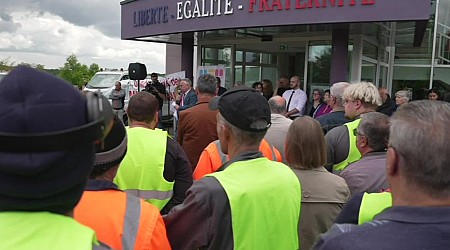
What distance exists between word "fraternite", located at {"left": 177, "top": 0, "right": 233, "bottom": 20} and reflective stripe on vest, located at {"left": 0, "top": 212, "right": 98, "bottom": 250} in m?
8.22

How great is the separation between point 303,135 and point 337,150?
36.7 inches

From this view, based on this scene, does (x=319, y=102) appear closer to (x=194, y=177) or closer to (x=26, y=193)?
(x=194, y=177)

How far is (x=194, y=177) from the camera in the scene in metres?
3.13

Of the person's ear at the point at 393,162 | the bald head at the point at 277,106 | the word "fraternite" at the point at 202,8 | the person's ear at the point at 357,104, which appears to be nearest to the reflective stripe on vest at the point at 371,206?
the person's ear at the point at 393,162

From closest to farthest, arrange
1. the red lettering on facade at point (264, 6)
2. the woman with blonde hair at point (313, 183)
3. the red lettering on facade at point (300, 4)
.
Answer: the woman with blonde hair at point (313, 183)
the red lettering on facade at point (300, 4)
the red lettering on facade at point (264, 6)

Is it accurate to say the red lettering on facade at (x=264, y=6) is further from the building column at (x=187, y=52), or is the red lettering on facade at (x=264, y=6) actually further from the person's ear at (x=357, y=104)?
the person's ear at (x=357, y=104)

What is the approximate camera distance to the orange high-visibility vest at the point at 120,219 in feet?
5.10

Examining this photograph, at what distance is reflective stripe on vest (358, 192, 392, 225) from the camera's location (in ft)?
5.38

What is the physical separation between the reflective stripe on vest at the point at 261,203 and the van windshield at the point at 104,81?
1713 centimetres

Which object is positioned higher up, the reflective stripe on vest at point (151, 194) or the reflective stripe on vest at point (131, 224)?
the reflective stripe on vest at point (131, 224)

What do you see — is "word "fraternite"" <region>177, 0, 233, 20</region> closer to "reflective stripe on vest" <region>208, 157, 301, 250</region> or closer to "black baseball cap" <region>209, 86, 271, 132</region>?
"black baseball cap" <region>209, 86, 271, 132</region>

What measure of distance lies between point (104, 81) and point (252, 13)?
12.0 metres

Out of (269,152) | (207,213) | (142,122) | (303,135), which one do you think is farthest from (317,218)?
(142,122)

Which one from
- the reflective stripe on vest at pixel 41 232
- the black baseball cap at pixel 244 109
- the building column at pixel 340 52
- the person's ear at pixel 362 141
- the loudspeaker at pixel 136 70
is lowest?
the person's ear at pixel 362 141
